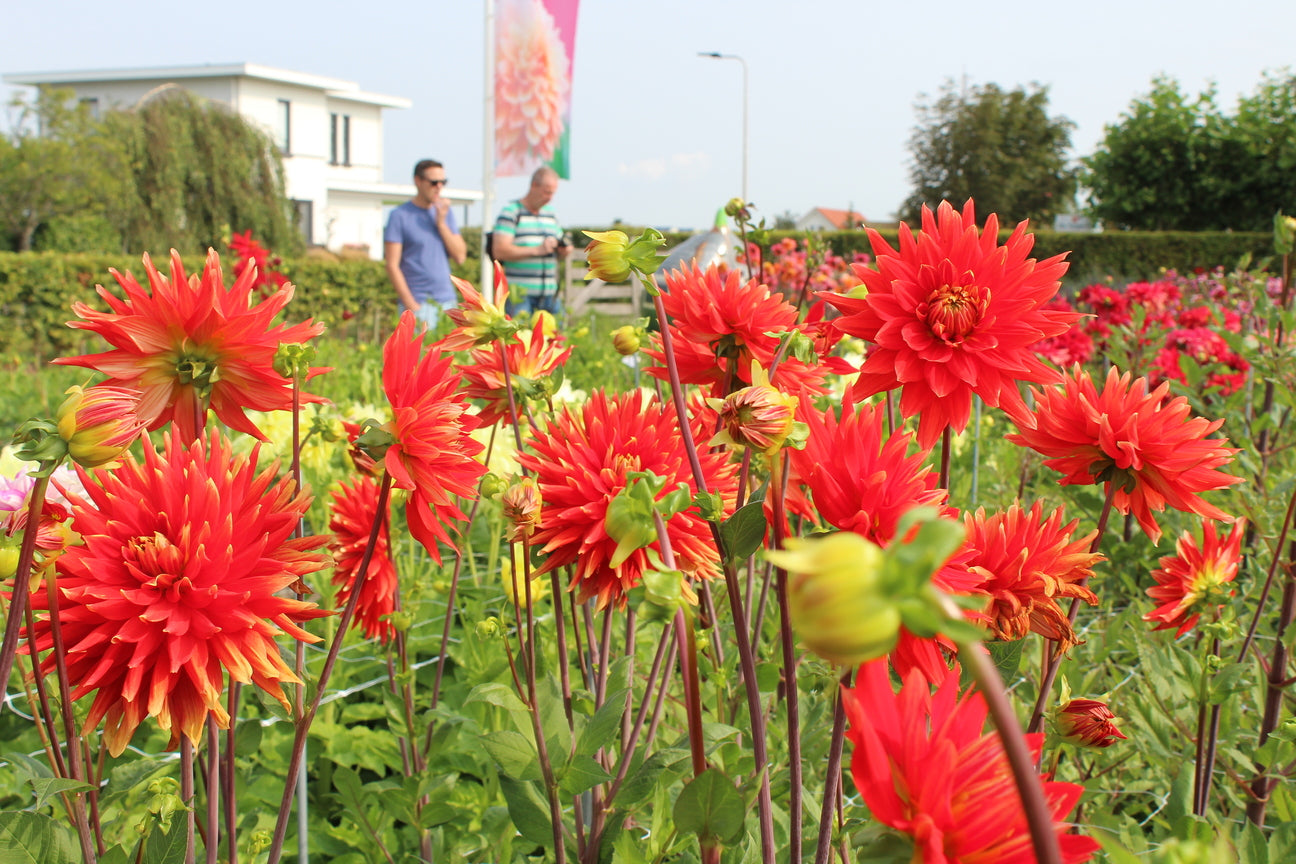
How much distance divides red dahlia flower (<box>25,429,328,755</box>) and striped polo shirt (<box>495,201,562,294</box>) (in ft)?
14.7

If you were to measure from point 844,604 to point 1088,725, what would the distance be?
0.63 meters

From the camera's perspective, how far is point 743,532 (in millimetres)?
610

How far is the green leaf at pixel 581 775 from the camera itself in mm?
837

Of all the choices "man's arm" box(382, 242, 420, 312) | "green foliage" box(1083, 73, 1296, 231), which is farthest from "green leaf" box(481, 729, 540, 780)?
"green foliage" box(1083, 73, 1296, 231)

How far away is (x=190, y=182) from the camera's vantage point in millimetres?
17797

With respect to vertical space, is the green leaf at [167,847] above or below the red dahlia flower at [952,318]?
below

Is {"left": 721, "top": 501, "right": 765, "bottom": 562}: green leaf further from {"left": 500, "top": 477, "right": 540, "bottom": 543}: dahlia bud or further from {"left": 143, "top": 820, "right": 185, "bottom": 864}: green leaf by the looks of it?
{"left": 143, "top": 820, "right": 185, "bottom": 864}: green leaf

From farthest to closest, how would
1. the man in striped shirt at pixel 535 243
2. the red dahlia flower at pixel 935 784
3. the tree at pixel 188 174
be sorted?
the tree at pixel 188 174 → the man in striped shirt at pixel 535 243 → the red dahlia flower at pixel 935 784

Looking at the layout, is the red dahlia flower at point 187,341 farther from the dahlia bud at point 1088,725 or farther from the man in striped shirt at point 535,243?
the man in striped shirt at point 535,243

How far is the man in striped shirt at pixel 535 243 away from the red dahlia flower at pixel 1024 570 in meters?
4.37

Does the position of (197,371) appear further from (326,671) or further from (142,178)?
(142,178)

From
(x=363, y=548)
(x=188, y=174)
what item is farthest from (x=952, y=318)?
(x=188, y=174)

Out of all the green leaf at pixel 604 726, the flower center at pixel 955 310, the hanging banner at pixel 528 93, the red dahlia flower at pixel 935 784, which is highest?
the hanging banner at pixel 528 93

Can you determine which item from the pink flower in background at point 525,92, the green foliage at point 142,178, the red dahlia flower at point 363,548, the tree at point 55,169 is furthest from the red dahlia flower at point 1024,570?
the tree at point 55,169
